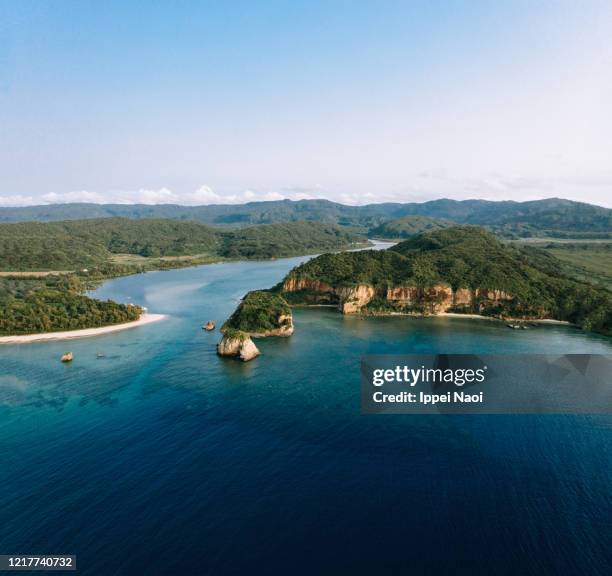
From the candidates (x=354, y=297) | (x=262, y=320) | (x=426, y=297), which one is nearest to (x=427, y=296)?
(x=426, y=297)

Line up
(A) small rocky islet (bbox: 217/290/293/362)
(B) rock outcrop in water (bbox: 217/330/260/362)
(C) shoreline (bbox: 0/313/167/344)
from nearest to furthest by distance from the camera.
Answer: (B) rock outcrop in water (bbox: 217/330/260/362)
(C) shoreline (bbox: 0/313/167/344)
(A) small rocky islet (bbox: 217/290/293/362)

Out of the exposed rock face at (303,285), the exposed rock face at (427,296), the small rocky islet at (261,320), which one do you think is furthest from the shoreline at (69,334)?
the exposed rock face at (427,296)

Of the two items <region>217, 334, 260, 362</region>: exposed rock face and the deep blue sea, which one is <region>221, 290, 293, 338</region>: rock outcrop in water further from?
the deep blue sea

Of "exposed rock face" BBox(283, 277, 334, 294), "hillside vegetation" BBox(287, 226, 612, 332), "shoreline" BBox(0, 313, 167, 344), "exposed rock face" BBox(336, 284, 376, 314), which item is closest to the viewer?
"shoreline" BBox(0, 313, 167, 344)

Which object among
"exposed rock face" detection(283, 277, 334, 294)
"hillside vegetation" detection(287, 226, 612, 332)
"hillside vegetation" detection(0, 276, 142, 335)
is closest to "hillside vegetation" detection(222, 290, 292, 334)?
"exposed rock face" detection(283, 277, 334, 294)

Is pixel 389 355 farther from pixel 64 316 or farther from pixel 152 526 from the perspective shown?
pixel 64 316

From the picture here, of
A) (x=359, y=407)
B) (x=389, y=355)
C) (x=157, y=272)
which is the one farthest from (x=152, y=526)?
(x=157, y=272)

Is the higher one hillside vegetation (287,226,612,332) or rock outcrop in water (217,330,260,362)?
hillside vegetation (287,226,612,332)

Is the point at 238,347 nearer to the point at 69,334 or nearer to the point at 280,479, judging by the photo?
the point at 280,479
